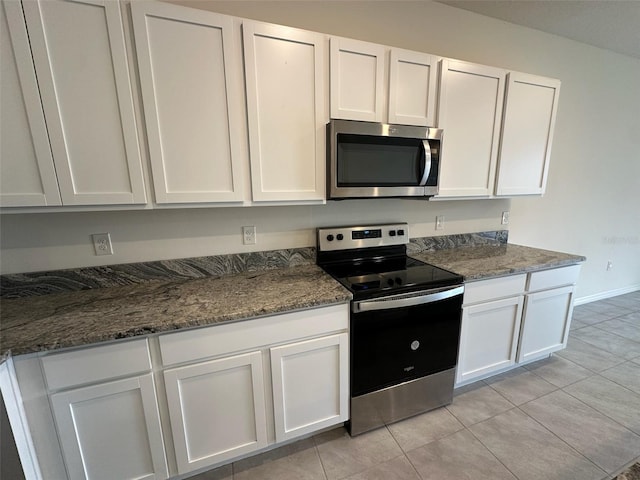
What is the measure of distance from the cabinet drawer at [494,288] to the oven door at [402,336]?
0.36 feet

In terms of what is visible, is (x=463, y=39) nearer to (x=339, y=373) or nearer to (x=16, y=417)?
(x=339, y=373)

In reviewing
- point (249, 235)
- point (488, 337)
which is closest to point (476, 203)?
point (488, 337)

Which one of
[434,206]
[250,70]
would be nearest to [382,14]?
[250,70]

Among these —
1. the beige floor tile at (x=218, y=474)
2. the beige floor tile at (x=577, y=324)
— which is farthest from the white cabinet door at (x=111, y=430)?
the beige floor tile at (x=577, y=324)

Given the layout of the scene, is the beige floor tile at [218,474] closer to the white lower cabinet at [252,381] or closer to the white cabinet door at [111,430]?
the white lower cabinet at [252,381]

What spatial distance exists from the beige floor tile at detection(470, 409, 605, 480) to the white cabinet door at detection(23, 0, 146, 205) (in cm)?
239

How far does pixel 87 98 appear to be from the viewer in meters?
1.17

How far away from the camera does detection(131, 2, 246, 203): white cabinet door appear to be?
121cm

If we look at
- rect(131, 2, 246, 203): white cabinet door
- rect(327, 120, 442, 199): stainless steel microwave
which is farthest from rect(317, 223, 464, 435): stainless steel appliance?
rect(131, 2, 246, 203): white cabinet door

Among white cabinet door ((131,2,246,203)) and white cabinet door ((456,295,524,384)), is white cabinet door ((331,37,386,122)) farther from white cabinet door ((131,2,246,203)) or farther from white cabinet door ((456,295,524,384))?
white cabinet door ((456,295,524,384))

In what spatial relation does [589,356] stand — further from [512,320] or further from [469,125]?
[469,125]

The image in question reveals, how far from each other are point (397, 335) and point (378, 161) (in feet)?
3.39

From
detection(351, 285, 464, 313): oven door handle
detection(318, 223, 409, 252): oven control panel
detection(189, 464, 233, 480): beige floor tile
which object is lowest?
detection(189, 464, 233, 480): beige floor tile

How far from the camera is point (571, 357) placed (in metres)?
2.38
